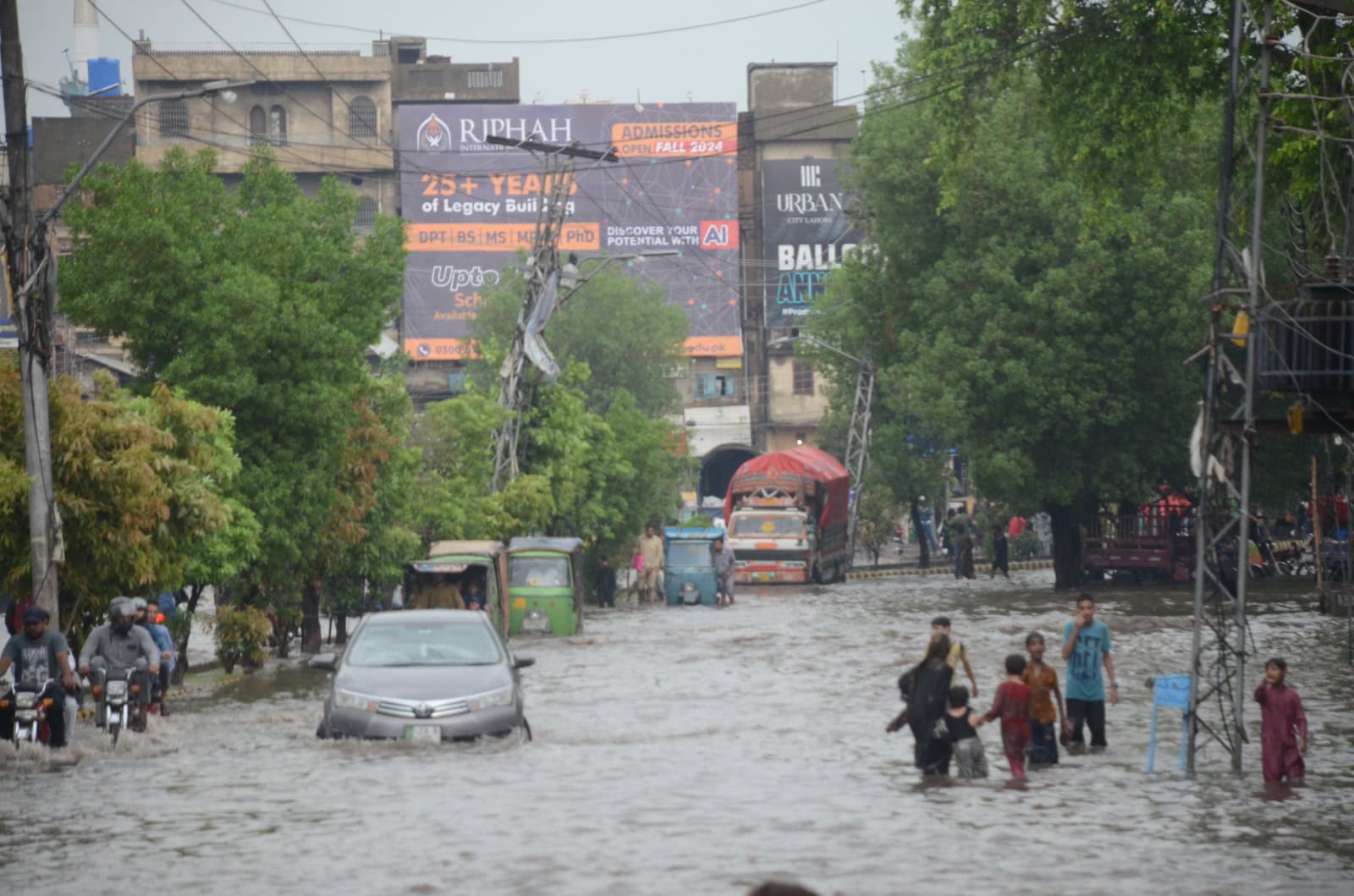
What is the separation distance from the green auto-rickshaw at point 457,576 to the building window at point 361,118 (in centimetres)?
5340

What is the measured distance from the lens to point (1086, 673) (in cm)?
1856

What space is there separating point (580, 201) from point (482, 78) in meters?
8.36

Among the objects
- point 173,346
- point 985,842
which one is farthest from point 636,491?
point 985,842

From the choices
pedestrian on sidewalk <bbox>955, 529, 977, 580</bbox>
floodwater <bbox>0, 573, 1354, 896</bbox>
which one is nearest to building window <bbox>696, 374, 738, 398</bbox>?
pedestrian on sidewalk <bbox>955, 529, 977, 580</bbox>

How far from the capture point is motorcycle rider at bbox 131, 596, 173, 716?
67.3ft

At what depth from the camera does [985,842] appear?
13.6 metres

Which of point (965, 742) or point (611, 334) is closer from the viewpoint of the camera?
point (965, 742)

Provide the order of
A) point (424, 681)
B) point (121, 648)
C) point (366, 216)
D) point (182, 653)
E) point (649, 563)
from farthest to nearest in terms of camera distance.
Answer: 1. point (366, 216)
2. point (649, 563)
3. point (182, 653)
4. point (121, 648)
5. point (424, 681)

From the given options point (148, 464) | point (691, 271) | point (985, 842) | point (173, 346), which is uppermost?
point (691, 271)

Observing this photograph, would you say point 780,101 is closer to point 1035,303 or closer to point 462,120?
point 462,120

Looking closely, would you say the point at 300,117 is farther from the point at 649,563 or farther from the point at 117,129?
the point at 117,129

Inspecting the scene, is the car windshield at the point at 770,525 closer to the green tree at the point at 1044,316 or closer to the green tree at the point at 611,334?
the green tree at the point at 1044,316

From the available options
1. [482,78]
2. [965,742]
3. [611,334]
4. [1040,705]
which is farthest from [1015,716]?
[482,78]

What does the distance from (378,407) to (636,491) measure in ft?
78.9
